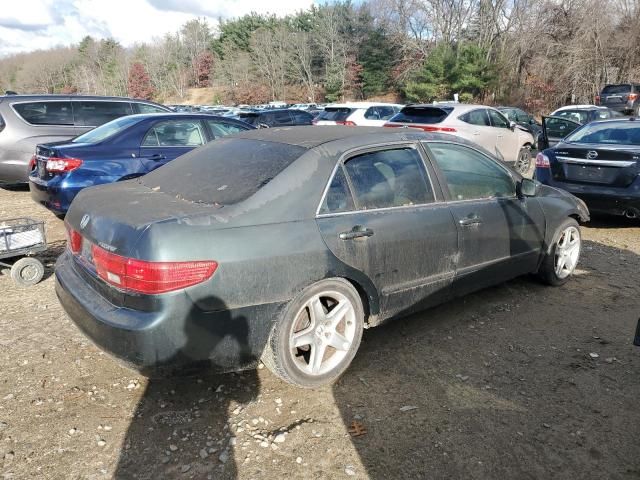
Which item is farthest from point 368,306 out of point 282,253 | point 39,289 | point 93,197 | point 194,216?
point 39,289

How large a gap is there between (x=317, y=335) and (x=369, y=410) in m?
0.52

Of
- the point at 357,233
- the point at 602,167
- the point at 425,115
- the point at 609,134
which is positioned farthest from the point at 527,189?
the point at 425,115

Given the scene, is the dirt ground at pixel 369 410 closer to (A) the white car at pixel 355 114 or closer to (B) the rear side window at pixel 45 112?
(B) the rear side window at pixel 45 112

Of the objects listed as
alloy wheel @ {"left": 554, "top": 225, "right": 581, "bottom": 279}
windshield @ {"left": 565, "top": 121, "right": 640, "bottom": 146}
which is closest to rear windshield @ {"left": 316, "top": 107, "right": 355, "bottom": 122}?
windshield @ {"left": 565, "top": 121, "right": 640, "bottom": 146}

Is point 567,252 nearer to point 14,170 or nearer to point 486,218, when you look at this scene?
point 486,218

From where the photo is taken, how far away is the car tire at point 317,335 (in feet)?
9.34

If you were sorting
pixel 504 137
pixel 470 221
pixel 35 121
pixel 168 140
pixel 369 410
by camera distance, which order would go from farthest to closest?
pixel 504 137 → pixel 35 121 → pixel 168 140 → pixel 470 221 → pixel 369 410

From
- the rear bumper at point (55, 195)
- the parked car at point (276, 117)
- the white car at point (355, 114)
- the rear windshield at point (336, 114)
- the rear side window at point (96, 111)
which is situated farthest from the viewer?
the parked car at point (276, 117)

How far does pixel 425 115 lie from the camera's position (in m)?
10.9

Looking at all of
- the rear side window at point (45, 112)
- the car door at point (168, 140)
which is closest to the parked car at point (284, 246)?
the car door at point (168, 140)

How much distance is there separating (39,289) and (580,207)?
204 inches

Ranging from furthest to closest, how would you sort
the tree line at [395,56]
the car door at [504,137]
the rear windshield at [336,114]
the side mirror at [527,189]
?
the tree line at [395,56] < the rear windshield at [336,114] < the car door at [504,137] < the side mirror at [527,189]

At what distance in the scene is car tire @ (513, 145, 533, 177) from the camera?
12366 mm

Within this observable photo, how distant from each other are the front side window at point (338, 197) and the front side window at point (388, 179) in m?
0.06
